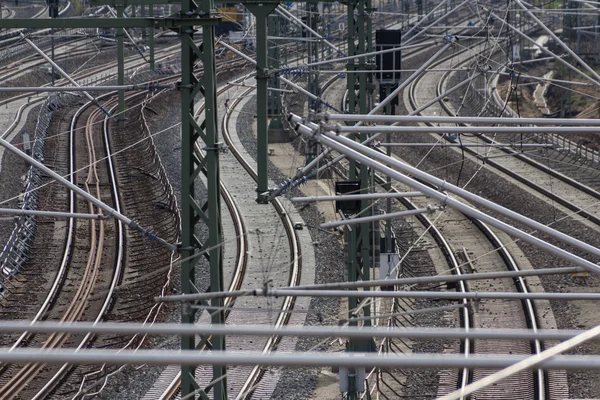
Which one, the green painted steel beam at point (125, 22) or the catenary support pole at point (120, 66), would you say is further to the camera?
the catenary support pole at point (120, 66)

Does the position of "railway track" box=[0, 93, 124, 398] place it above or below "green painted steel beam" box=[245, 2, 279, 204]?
below

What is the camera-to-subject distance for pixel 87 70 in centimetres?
4047

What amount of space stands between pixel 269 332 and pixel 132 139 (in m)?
23.9

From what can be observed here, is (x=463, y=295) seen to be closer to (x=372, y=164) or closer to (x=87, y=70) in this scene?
(x=372, y=164)

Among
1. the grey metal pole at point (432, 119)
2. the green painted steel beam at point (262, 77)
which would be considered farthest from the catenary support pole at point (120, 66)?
the grey metal pole at point (432, 119)

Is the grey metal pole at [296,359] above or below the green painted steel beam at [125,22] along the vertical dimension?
below

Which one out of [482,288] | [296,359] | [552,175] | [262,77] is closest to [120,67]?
[552,175]

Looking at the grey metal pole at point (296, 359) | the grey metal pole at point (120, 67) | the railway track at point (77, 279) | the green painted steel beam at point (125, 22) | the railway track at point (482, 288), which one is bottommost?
the railway track at point (482, 288)

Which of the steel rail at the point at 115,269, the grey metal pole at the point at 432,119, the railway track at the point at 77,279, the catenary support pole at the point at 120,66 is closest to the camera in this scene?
the grey metal pole at the point at 432,119

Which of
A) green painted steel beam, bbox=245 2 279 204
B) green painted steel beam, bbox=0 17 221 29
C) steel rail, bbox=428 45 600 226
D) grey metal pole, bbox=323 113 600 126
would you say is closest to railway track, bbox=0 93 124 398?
green painted steel beam, bbox=245 2 279 204

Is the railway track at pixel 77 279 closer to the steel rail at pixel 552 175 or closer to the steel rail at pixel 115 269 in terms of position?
the steel rail at pixel 115 269

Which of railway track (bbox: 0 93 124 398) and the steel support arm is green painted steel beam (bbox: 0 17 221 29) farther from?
railway track (bbox: 0 93 124 398)

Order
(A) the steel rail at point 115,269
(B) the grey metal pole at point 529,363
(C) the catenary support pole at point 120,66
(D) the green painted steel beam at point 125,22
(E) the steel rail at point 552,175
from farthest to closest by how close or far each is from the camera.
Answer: (C) the catenary support pole at point 120,66 < (E) the steel rail at point 552,175 < (A) the steel rail at point 115,269 < (D) the green painted steel beam at point 125,22 < (B) the grey metal pole at point 529,363

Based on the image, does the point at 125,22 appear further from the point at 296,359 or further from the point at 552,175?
the point at 552,175
